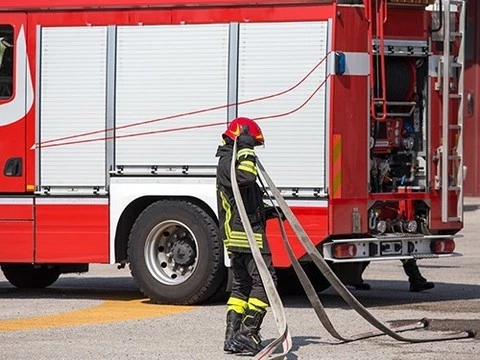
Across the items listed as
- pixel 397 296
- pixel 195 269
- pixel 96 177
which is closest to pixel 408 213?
pixel 397 296

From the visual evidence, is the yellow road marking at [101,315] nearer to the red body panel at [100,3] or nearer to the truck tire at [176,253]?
the truck tire at [176,253]

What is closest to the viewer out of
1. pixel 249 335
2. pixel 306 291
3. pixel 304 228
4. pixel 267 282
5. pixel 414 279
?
pixel 267 282

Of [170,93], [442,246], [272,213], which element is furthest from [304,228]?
[272,213]

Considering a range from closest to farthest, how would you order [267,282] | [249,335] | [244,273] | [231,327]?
1. [267,282]
2. [249,335]
3. [231,327]
4. [244,273]

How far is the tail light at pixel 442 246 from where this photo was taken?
14625 millimetres

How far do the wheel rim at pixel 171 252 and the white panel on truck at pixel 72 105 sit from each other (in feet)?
2.56

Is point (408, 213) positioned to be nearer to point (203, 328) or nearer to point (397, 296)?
point (397, 296)

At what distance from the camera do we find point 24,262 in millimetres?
14867

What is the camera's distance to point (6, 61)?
49.4ft

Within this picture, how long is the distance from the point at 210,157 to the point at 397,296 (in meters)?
2.76

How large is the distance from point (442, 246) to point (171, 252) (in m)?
2.68

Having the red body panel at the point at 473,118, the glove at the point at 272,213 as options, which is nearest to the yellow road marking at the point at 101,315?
the glove at the point at 272,213

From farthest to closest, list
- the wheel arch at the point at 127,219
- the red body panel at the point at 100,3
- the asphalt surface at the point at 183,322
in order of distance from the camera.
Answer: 1. the wheel arch at the point at 127,219
2. the red body panel at the point at 100,3
3. the asphalt surface at the point at 183,322

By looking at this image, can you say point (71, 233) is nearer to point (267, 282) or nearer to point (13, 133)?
point (13, 133)
